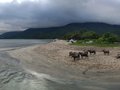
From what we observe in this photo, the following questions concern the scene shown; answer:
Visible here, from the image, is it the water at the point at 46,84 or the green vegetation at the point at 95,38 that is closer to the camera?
the water at the point at 46,84

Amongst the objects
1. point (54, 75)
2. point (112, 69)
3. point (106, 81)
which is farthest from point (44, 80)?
point (112, 69)

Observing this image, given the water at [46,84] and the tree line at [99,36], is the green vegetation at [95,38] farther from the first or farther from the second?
the water at [46,84]

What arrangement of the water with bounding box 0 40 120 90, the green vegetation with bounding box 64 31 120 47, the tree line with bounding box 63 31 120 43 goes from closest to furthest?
the water with bounding box 0 40 120 90 → the green vegetation with bounding box 64 31 120 47 → the tree line with bounding box 63 31 120 43

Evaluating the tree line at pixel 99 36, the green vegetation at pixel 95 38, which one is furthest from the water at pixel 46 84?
the tree line at pixel 99 36

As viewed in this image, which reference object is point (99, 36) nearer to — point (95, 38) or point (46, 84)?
point (95, 38)

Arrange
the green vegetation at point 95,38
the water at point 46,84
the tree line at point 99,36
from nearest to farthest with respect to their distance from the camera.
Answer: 1. the water at point 46,84
2. the green vegetation at point 95,38
3. the tree line at point 99,36

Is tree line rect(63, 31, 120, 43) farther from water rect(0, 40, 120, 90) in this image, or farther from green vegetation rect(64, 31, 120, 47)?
water rect(0, 40, 120, 90)

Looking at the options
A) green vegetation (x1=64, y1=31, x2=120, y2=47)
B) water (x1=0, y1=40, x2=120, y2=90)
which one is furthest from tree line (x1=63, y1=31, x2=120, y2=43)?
water (x1=0, y1=40, x2=120, y2=90)

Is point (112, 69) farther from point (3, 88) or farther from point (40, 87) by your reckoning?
point (3, 88)

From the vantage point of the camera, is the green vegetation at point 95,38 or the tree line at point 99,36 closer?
the green vegetation at point 95,38

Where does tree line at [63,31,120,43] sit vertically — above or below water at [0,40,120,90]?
above

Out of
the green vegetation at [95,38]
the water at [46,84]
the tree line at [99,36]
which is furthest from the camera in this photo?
the tree line at [99,36]

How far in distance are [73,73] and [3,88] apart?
1018cm

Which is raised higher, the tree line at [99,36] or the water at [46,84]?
the tree line at [99,36]
